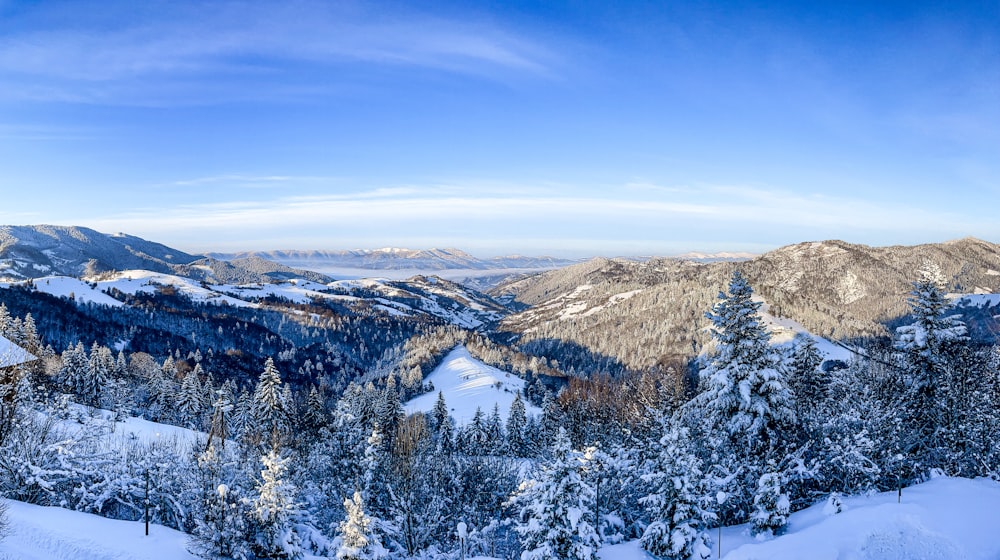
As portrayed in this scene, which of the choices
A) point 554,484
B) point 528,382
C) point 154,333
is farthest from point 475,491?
point 154,333

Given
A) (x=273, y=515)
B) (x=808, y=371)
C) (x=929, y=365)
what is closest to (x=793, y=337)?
(x=808, y=371)

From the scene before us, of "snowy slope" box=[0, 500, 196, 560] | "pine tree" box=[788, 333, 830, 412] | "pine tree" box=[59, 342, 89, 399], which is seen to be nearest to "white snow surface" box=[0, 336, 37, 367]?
"snowy slope" box=[0, 500, 196, 560]

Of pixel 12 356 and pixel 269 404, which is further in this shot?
pixel 269 404

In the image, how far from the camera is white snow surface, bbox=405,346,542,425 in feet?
359

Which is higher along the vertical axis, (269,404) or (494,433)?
(269,404)

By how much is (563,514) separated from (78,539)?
17.8 m

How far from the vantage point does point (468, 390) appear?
132 metres

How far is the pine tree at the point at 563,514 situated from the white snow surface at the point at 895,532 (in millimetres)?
3828

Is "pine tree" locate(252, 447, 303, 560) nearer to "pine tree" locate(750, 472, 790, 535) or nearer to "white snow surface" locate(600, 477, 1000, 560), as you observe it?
"white snow surface" locate(600, 477, 1000, 560)

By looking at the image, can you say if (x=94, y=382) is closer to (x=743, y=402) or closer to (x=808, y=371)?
(x=743, y=402)

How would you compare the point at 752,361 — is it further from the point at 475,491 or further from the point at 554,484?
the point at 475,491

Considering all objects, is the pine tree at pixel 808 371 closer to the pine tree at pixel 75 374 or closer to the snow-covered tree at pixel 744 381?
the snow-covered tree at pixel 744 381

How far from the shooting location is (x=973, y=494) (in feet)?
65.0

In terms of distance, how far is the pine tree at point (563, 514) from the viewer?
17922 mm
